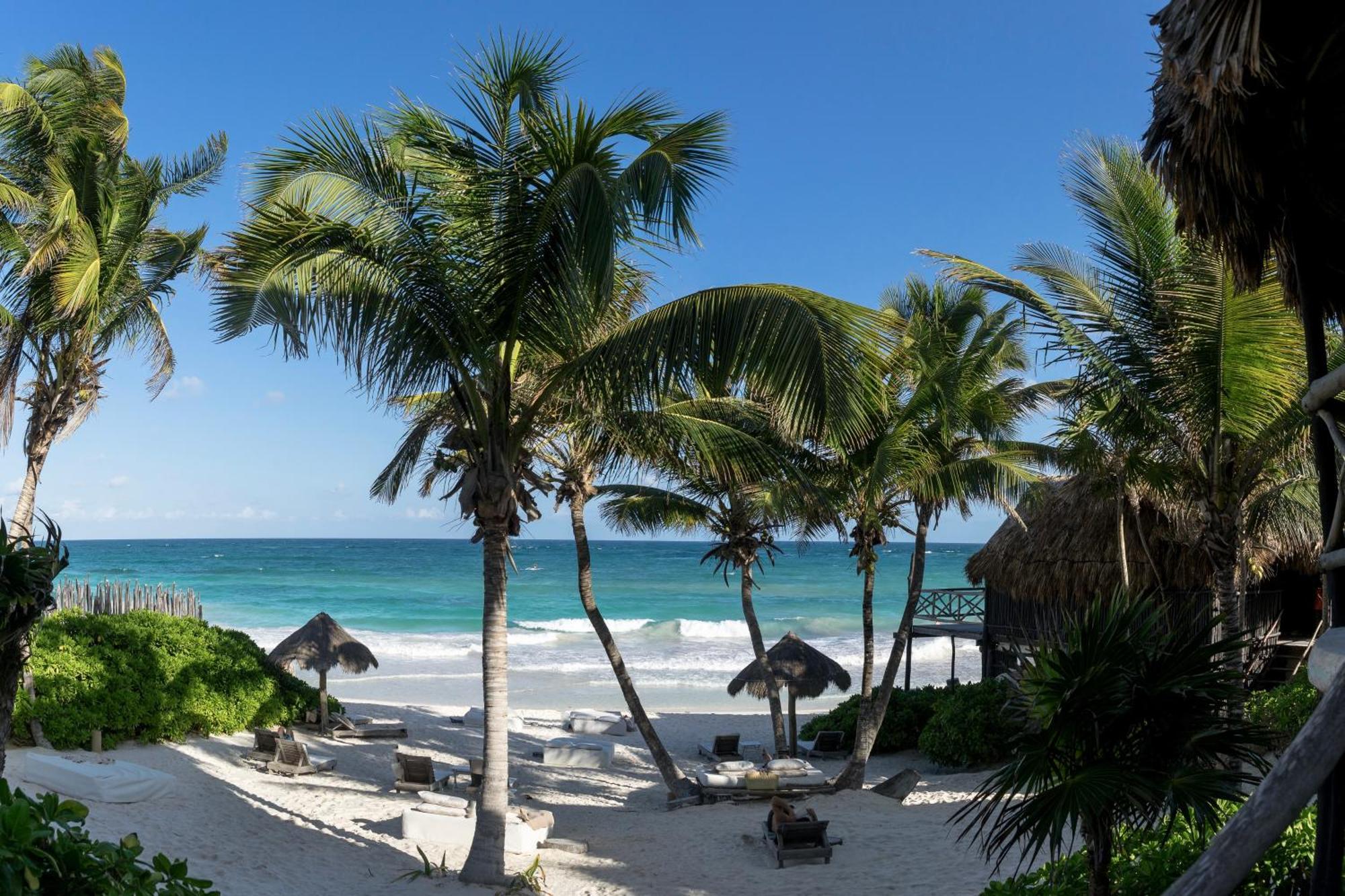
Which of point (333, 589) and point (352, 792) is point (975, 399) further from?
point (333, 589)

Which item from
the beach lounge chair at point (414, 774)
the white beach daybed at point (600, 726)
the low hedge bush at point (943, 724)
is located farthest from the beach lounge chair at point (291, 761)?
the low hedge bush at point (943, 724)

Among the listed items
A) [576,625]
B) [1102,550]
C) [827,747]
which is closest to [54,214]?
[827,747]

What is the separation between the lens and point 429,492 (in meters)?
14.6

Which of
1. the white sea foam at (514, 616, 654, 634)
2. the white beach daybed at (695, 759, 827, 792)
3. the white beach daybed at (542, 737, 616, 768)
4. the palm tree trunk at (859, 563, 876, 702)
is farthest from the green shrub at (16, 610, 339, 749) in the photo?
the white sea foam at (514, 616, 654, 634)

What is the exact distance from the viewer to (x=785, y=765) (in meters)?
12.9

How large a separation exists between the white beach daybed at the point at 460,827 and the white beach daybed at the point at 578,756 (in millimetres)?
5228

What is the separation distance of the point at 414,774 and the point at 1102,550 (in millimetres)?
11371

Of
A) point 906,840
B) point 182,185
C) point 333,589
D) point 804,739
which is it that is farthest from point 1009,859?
point 333,589

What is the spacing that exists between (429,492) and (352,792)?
14.5 feet

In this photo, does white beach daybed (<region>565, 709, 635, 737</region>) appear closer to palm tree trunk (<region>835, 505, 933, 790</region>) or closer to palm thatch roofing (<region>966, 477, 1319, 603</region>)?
palm tree trunk (<region>835, 505, 933, 790</region>)

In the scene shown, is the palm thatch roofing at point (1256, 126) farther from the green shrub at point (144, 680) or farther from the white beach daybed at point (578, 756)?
the white beach daybed at point (578, 756)

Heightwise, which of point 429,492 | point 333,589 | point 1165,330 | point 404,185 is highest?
point 404,185

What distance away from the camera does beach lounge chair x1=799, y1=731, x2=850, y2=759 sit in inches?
640

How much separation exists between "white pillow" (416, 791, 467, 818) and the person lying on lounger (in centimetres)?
325
